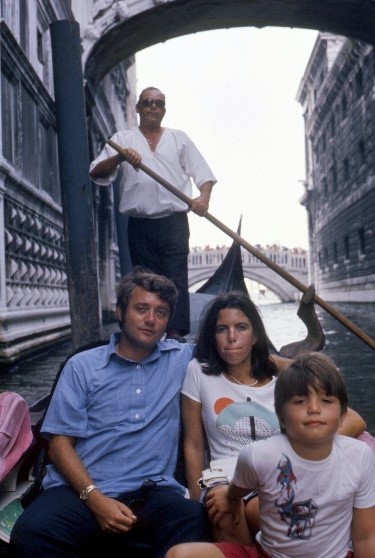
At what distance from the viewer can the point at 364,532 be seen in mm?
1167

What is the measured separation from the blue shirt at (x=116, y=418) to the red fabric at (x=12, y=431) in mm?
89

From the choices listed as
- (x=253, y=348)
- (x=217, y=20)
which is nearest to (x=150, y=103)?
(x=253, y=348)

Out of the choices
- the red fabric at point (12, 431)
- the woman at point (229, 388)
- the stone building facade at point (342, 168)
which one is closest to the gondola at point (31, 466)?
the red fabric at point (12, 431)

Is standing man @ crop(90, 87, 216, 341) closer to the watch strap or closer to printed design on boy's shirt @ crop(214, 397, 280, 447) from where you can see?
printed design on boy's shirt @ crop(214, 397, 280, 447)

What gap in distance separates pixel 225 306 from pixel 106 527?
52cm

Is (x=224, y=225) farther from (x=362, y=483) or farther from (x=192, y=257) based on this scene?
(x=192, y=257)

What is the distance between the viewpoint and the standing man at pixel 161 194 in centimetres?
254

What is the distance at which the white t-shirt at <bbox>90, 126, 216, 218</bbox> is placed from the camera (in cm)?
254

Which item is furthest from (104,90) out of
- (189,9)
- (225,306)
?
(225,306)

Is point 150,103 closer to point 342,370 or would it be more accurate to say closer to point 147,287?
point 147,287

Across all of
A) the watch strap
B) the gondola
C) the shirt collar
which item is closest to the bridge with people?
the gondola

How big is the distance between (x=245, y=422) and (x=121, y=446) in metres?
0.26

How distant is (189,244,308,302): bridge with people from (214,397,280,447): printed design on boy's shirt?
2515cm

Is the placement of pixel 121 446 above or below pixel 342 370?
above
